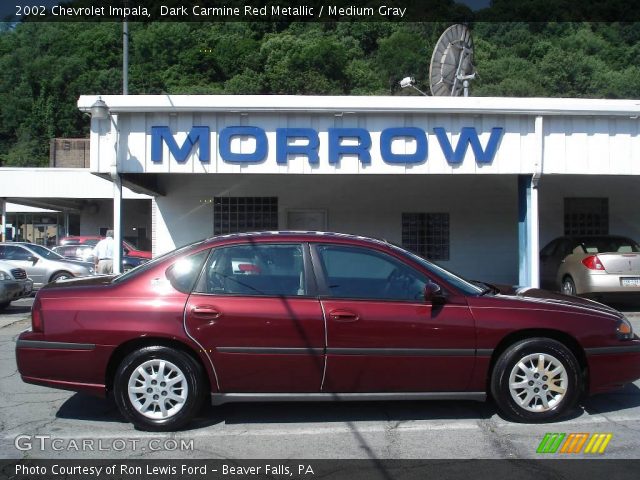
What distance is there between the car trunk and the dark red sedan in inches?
250

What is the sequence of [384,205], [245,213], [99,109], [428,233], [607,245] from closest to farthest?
[99,109] < [607,245] < [245,213] < [384,205] < [428,233]

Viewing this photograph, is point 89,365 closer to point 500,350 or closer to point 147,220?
point 500,350

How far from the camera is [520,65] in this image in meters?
54.0

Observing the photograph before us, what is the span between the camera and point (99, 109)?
10141 mm

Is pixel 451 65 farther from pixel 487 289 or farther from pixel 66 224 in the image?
pixel 66 224

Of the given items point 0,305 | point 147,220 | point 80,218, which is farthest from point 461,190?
point 80,218

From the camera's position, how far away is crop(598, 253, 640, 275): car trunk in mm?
11102

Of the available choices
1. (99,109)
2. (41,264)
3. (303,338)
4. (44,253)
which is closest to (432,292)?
(303,338)

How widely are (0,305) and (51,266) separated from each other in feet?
13.4

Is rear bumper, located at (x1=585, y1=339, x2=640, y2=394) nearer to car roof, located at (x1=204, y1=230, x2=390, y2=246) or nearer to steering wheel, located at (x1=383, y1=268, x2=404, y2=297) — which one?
steering wheel, located at (x1=383, y1=268, x2=404, y2=297)

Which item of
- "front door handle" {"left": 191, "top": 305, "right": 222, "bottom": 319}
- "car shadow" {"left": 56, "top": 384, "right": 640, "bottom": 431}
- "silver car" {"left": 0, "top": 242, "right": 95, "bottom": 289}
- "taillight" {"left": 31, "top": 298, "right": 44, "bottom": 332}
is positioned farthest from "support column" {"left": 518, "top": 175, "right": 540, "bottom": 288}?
"silver car" {"left": 0, "top": 242, "right": 95, "bottom": 289}
